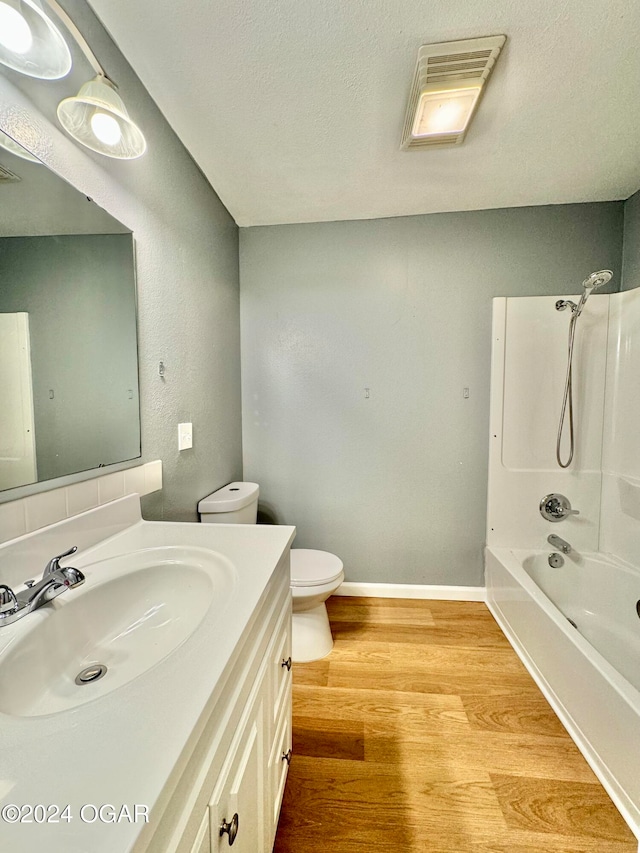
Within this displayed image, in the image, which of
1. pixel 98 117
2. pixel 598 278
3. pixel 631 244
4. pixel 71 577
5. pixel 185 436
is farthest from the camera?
pixel 631 244

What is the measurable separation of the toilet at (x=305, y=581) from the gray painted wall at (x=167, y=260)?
125 millimetres

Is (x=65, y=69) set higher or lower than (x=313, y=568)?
higher

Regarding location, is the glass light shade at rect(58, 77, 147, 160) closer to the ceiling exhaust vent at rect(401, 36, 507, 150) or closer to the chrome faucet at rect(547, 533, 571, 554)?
the ceiling exhaust vent at rect(401, 36, 507, 150)

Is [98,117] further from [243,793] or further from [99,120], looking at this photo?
[243,793]

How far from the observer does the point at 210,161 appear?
61.1 inches

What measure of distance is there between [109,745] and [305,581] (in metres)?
1.14

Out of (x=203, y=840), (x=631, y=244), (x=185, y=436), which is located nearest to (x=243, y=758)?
(x=203, y=840)

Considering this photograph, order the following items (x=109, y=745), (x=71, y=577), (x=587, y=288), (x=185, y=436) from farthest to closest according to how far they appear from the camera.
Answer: (x=587, y=288)
(x=185, y=436)
(x=71, y=577)
(x=109, y=745)

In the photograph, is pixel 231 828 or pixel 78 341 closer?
pixel 231 828

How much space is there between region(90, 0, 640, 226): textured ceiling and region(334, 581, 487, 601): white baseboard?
2.26 metres

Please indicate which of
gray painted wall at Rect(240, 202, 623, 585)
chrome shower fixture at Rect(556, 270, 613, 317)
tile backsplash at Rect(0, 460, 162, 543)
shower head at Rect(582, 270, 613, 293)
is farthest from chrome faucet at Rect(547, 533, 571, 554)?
tile backsplash at Rect(0, 460, 162, 543)

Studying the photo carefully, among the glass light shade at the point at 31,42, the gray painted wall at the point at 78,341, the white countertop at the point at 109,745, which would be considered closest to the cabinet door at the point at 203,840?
the white countertop at the point at 109,745

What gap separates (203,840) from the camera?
460mm

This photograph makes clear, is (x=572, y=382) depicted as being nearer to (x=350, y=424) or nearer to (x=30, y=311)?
(x=350, y=424)
